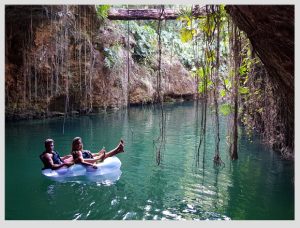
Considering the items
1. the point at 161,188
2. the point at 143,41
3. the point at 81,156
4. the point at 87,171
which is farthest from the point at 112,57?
the point at 161,188

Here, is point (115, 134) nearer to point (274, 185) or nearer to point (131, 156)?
point (131, 156)

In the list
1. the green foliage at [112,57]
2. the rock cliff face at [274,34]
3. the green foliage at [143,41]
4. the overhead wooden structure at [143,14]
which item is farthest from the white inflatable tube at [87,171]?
the green foliage at [143,41]

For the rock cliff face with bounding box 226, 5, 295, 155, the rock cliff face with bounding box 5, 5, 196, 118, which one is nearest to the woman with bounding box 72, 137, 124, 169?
the rock cliff face with bounding box 226, 5, 295, 155

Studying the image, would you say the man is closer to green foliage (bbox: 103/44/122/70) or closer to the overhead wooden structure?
the overhead wooden structure

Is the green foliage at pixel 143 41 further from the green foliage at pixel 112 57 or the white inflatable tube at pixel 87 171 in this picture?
the white inflatable tube at pixel 87 171

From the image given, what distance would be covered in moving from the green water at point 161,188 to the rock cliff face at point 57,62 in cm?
397

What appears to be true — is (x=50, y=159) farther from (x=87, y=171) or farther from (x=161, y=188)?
(x=161, y=188)

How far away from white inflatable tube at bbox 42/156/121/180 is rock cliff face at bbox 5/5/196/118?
4879 millimetres

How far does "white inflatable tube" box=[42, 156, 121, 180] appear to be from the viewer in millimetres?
6031

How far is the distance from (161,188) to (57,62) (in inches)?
344

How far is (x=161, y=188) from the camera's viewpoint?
558 centimetres

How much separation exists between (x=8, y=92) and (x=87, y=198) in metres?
8.83

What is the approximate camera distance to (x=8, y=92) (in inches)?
494

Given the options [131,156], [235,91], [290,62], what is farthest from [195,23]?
[131,156]
